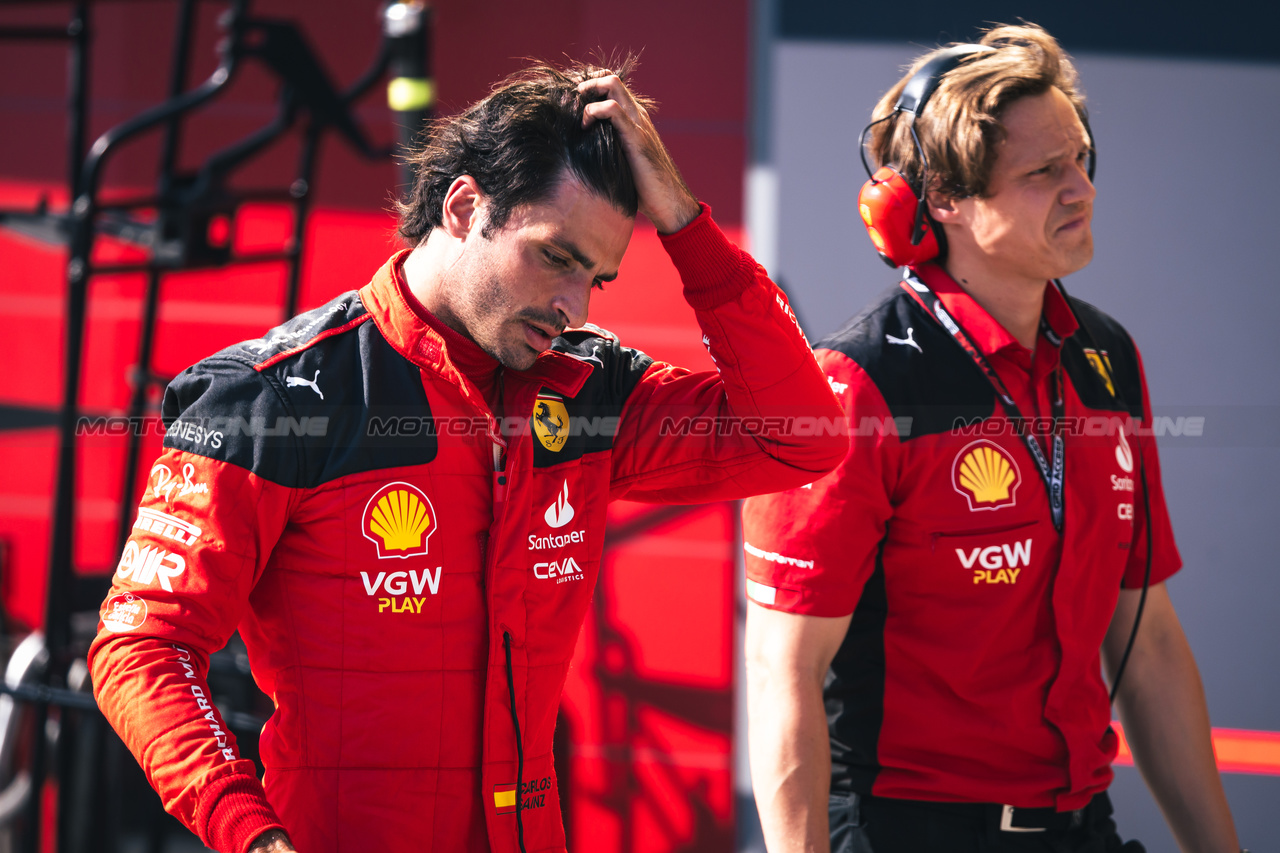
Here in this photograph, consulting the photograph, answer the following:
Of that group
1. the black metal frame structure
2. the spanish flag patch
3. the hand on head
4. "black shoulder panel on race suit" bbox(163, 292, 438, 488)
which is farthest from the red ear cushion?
the black metal frame structure

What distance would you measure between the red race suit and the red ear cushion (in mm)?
391

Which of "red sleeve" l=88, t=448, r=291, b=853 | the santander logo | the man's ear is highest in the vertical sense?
the man's ear

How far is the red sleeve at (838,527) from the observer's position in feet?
5.12

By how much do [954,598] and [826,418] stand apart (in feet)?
1.20

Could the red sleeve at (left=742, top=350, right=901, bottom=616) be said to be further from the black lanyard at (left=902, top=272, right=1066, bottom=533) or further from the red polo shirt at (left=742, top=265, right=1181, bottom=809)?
the black lanyard at (left=902, top=272, right=1066, bottom=533)

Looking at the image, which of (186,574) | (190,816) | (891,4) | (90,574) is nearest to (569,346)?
(186,574)

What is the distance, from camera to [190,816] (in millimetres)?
1105

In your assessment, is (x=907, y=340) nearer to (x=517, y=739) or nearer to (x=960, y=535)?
(x=960, y=535)

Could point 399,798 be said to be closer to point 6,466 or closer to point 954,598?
point 954,598

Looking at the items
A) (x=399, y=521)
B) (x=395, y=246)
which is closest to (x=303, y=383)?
(x=399, y=521)

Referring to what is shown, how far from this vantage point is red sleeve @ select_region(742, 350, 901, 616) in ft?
5.12

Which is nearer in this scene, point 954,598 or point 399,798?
point 399,798

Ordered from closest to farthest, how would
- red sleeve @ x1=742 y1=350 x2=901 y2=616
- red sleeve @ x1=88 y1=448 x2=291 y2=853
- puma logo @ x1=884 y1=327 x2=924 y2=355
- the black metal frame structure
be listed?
red sleeve @ x1=88 y1=448 x2=291 y2=853 → red sleeve @ x1=742 y1=350 x2=901 y2=616 → puma logo @ x1=884 y1=327 x2=924 y2=355 → the black metal frame structure

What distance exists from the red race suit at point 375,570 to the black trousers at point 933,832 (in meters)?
0.50
